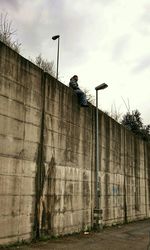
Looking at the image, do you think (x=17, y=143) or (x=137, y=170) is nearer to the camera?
(x=17, y=143)

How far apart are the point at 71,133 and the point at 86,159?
1755 millimetres

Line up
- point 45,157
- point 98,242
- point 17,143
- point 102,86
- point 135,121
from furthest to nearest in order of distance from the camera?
1. point 135,121
2. point 102,86
3. point 45,157
4. point 98,242
5. point 17,143

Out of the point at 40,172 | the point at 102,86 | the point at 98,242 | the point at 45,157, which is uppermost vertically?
the point at 102,86

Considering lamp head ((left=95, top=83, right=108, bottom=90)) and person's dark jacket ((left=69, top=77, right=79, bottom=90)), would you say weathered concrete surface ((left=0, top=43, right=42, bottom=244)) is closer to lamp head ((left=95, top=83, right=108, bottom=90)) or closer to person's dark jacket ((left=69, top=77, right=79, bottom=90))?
person's dark jacket ((left=69, top=77, right=79, bottom=90))

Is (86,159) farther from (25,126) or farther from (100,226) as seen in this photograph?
(25,126)

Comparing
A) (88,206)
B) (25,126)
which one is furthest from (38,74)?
(88,206)

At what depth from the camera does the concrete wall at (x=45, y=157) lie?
33.9ft

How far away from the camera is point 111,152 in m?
18.5

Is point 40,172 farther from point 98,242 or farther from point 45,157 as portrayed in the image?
point 98,242

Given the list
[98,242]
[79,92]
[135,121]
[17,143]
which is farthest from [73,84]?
[135,121]

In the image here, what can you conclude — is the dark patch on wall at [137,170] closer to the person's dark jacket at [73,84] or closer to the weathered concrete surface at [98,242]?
the weathered concrete surface at [98,242]

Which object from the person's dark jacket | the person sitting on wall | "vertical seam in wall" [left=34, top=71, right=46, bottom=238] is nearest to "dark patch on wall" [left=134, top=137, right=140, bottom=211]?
the person sitting on wall

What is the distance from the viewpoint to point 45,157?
39.6 ft

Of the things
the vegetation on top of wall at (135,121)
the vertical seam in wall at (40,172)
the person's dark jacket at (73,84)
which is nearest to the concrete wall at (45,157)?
the vertical seam in wall at (40,172)
